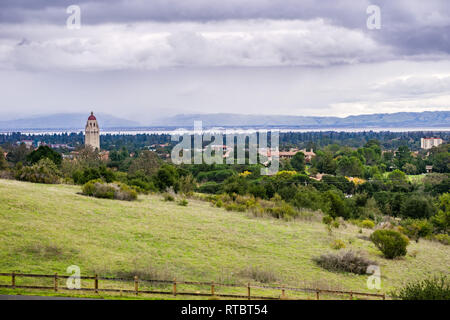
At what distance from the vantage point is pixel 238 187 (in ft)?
111

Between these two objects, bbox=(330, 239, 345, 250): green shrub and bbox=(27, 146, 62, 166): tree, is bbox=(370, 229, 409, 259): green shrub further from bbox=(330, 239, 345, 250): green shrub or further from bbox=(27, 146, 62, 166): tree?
bbox=(27, 146, 62, 166): tree

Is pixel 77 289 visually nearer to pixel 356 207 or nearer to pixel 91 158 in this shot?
pixel 356 207

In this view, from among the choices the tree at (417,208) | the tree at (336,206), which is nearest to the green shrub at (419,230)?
the tree at (336,206)

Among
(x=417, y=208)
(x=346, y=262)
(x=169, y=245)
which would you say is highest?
(x=169, y=245)

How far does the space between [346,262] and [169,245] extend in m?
5.58

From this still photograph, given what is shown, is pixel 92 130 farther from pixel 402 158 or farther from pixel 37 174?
pixel 37 174

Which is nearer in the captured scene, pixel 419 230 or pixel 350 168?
pixel 419 230

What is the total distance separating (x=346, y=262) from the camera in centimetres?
1556

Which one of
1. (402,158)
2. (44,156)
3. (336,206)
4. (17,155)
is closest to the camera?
(336,206)

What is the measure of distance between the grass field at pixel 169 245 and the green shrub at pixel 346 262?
36cm

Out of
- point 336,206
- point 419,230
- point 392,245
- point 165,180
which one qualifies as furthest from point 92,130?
point 392,245

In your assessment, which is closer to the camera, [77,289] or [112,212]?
[77,289]
